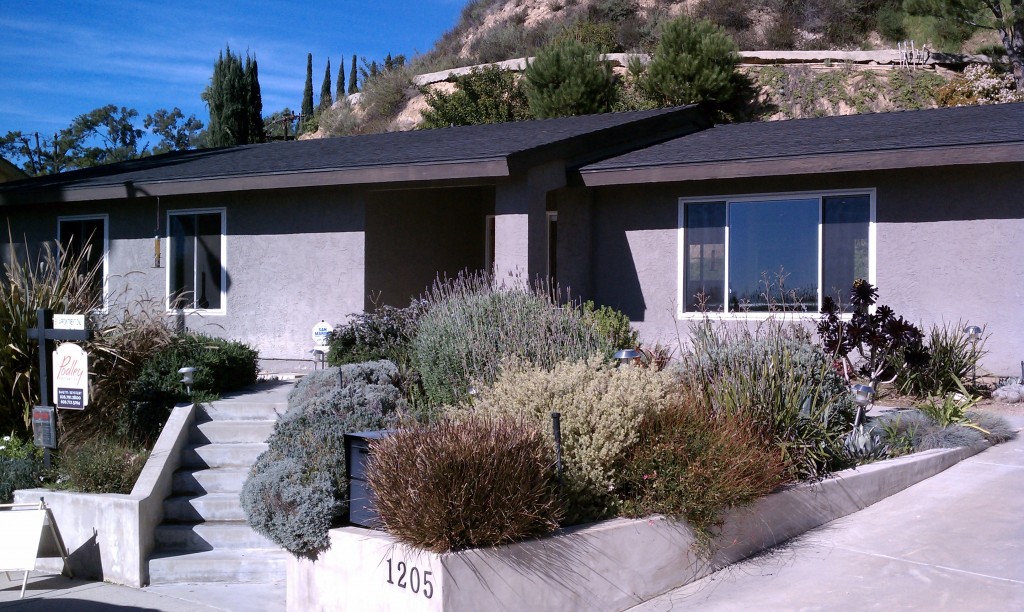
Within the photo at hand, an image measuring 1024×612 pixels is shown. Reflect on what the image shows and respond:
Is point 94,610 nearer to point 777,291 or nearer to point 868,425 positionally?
point 868,425

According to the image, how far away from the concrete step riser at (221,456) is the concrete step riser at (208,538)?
2.68 ft

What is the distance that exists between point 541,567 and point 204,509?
3.54 metres

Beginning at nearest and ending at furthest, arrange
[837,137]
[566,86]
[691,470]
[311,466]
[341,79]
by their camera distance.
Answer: [691,470] → [311,466] → [837,137] → [566,86] → [341,79]

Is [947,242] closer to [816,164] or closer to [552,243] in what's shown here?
[816,164]

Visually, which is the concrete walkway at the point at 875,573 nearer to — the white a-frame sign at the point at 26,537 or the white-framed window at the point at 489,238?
the white a-frame sign at the point at 26,537

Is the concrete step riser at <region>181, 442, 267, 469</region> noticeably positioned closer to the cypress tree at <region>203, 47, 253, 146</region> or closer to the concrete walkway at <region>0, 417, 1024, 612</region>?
the concrete walkway at <region>0, 417, 1024, 612</region>

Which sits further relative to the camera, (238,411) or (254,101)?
(254,101)

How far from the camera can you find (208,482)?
7.97 m

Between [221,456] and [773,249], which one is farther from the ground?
[773,249]

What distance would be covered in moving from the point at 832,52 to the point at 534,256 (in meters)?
20.1

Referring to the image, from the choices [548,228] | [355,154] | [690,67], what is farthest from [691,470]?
[690,67]

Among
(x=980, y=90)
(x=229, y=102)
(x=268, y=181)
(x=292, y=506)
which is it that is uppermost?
(x=229, y=102)

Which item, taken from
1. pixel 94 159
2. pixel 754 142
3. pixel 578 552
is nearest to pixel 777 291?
pixel 754 142

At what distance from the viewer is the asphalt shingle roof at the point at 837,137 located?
35.3 feet
